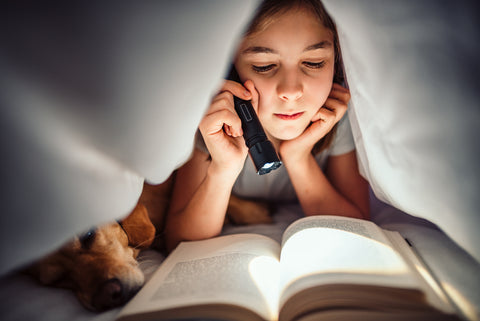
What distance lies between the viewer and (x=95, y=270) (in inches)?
24.5

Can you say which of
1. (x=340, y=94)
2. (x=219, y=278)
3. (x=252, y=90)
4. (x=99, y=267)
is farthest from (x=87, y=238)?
(x=340, y=94)

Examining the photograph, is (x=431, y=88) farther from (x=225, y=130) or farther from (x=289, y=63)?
(x=225, y=130)

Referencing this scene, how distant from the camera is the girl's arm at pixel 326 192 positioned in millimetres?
1013

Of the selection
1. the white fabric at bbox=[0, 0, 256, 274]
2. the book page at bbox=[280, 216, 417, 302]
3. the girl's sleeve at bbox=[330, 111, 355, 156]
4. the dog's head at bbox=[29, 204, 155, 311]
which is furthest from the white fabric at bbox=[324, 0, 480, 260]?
the dog's head at bbox=[29, 204, 155, 311]

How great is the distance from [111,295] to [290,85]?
0.66 meters

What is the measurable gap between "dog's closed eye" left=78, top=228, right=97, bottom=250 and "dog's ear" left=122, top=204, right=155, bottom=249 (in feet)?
0.36

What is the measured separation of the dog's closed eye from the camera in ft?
2.21

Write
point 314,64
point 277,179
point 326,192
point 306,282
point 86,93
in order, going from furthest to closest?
point 277,179
point 326,192
point 314,64
point 306,282
point 86,93

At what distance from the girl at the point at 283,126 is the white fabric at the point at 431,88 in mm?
198

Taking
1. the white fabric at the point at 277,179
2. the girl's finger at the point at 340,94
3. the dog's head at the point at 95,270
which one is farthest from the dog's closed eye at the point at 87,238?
the girl's finger at the point at 340,94

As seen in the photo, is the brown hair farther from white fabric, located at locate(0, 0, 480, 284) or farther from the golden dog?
the golden dog

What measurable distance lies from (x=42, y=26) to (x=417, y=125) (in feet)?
2.08

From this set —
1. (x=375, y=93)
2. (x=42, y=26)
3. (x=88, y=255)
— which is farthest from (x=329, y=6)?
(x=88, y=255)

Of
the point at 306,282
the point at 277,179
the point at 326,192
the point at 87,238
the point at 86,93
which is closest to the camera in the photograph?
the point at 86,93
